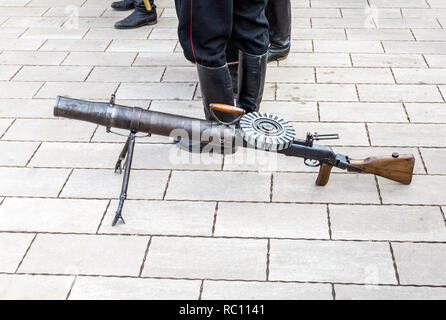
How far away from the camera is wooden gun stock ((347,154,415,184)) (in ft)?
8.36

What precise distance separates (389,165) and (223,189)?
2.75 feet

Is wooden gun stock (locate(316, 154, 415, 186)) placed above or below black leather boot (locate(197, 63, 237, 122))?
below

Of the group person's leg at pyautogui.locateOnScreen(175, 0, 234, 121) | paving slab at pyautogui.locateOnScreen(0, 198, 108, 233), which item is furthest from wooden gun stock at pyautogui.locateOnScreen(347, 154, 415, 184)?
paving slab at pyautogui.locateOnScreen(0, 198, 108, 233)

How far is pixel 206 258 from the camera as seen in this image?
2303 millimetres

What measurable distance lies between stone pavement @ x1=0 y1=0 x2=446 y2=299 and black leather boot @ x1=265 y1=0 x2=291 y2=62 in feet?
0.32

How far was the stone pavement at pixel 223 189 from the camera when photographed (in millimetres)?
2211

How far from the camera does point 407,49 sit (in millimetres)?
4039

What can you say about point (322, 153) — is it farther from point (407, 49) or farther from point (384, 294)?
point (407, 49)

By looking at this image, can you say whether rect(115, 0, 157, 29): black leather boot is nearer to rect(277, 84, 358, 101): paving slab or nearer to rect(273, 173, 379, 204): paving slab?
rect(277, 84, 358, 101): paving slab

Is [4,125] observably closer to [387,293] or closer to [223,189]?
[223,189]

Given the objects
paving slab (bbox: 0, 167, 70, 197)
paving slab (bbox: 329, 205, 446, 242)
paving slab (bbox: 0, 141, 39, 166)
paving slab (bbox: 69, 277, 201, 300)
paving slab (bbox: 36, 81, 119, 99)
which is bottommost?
paving slab (bbox: 36, 81, 119, 99)

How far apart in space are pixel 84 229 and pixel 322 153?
118 cm

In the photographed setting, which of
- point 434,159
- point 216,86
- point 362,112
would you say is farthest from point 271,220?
point 362,112

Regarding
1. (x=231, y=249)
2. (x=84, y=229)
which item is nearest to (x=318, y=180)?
(x=231, y=249)
